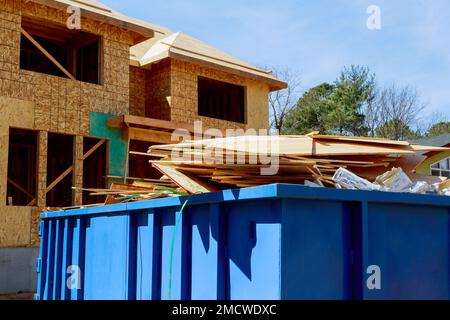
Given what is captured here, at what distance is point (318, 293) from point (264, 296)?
1.06ft

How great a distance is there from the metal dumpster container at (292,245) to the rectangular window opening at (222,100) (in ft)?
54.1

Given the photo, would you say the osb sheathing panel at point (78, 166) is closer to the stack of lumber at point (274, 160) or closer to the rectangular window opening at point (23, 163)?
the rectangular window opening at point (23, 163)

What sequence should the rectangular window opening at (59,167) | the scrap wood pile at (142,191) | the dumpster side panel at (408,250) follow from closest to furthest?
1. the dumpster side panel at (408,250)
2. the scrap wood pile at (142,191)
3. the rectangular window opening at (59,167)

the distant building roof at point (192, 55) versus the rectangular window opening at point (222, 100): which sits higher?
the distant building roof at point (192, 55)

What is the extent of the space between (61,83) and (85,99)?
0.81 meters

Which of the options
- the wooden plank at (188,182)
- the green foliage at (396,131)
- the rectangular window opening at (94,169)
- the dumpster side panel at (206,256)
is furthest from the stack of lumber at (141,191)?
the green foliage at (396,131)

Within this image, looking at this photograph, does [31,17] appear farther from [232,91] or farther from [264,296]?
[264,296]

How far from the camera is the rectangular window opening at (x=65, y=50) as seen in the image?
16.5 meters

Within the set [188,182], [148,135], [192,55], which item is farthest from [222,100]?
[188,182]

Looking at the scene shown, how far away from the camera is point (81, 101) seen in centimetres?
1554

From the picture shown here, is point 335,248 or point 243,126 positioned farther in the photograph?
point 243,126

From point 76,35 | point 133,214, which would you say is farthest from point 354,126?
point 133,214

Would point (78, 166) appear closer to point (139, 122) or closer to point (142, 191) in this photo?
point (139, 122)

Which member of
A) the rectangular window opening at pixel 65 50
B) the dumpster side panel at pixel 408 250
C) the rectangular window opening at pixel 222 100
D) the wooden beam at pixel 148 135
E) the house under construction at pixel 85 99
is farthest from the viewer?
the rectangular window opening at pixel 222 100
